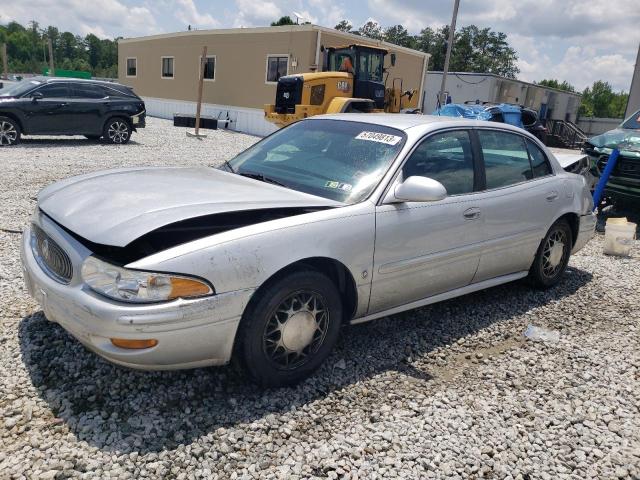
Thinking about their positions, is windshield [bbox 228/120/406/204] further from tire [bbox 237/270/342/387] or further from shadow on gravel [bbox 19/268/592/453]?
shadow on gravel [bbox 19/268/592/453]

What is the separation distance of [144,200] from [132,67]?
32.6 meters

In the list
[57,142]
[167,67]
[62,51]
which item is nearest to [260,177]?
[57,142]

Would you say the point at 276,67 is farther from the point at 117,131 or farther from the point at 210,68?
the point at 117,131

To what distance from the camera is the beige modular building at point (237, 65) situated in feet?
69.4

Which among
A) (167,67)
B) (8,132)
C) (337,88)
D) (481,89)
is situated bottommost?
(8,132)

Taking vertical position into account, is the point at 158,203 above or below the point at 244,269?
above

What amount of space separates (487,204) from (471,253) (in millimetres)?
397

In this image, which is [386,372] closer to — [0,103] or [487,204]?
[487,204]

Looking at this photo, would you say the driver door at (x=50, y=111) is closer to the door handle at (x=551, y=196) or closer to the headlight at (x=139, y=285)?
the headlight at (x=139, y=285)

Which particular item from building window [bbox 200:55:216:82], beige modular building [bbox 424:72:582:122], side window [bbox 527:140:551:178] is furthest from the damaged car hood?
beige modular building [bbox 424:72:582:122]

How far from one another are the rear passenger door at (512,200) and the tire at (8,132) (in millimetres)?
11456

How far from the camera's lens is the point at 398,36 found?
69.2m

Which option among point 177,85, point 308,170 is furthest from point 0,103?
point 177,85

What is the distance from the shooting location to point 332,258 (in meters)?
2.99
